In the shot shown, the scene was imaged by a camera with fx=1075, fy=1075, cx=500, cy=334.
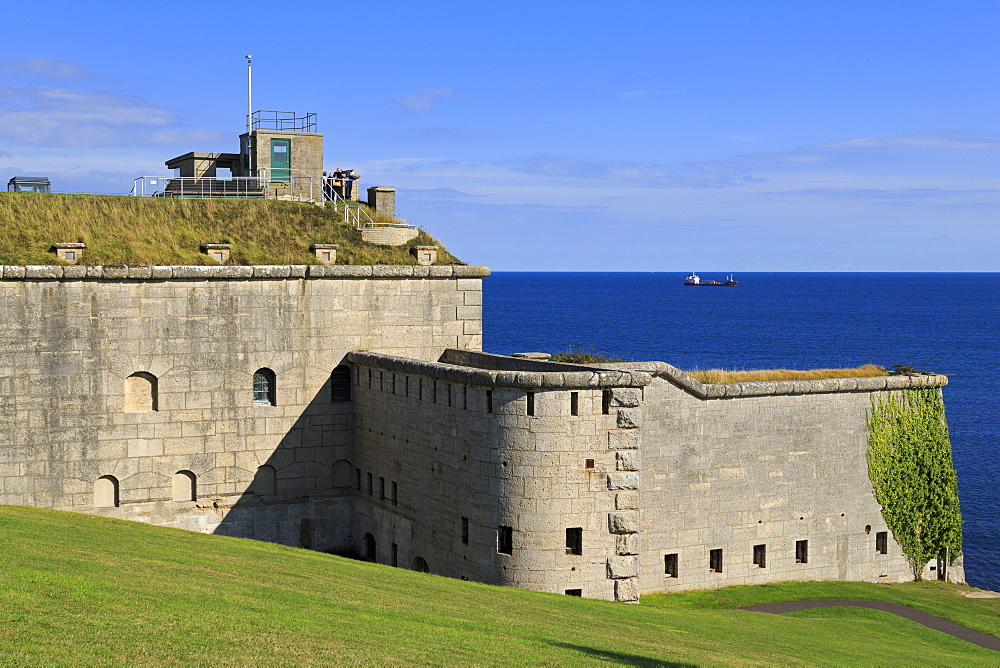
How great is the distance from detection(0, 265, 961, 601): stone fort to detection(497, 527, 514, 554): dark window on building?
0.18ft

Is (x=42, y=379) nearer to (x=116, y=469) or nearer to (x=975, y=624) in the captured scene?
(x=116, y=469)

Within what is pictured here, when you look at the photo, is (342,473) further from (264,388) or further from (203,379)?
(203,379)

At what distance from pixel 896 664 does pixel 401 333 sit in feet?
67.1

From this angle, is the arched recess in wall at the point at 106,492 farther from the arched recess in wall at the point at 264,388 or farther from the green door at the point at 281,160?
the green door at the point at 281,160

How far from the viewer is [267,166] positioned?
44.6 m

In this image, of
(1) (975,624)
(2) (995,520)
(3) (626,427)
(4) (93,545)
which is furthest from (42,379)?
(2) (995,520)

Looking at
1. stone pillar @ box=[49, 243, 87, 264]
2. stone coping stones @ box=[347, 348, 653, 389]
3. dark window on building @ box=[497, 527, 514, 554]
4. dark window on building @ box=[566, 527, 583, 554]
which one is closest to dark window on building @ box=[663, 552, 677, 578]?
dark window on building @ box=[566, 527, 583, 554]

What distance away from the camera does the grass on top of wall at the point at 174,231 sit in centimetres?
3562

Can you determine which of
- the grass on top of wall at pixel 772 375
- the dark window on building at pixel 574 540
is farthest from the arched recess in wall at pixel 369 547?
the grass on top of wall at pixel 772 375

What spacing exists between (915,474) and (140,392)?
26215 millimetres

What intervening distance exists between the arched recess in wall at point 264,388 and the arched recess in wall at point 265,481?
2184 mm

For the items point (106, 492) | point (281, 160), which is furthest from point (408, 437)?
point (281, 160)

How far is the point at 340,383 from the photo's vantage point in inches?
1479

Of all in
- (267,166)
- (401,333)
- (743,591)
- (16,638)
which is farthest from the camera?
(267,166)
